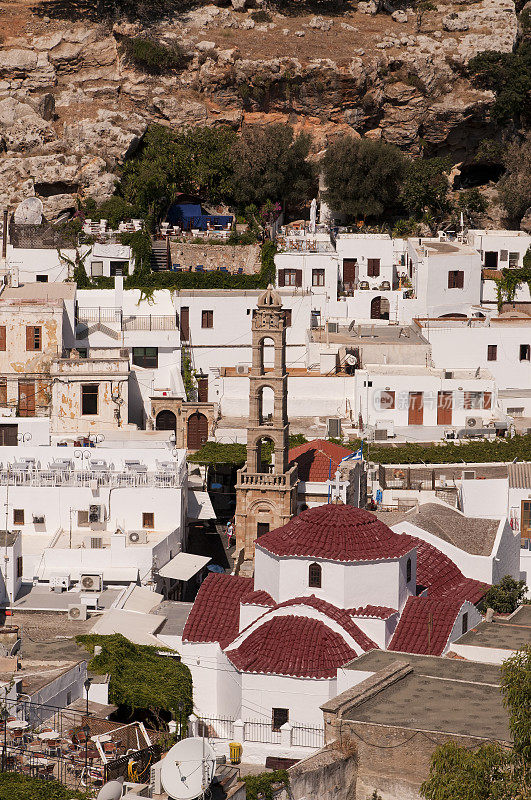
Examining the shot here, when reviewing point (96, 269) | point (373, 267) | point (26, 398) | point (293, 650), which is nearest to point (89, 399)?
point (26, 398)

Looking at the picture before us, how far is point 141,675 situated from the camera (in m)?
35.7

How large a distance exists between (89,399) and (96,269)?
1017cm

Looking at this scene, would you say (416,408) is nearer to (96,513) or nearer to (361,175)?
(361,175)

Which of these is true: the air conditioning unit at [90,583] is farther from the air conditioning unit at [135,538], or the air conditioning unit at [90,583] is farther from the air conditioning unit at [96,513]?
the air conditioning unit at [96,513]

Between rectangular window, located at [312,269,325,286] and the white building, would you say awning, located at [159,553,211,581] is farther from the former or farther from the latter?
rectangular window, located at [312,269,325,286]

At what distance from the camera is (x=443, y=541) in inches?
1709

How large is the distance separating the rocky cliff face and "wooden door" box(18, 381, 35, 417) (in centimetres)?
1523

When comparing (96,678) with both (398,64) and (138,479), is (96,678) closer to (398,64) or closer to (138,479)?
(138,479)

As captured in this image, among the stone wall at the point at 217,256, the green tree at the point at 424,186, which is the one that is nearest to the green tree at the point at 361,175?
the green tree at the point at 424,186

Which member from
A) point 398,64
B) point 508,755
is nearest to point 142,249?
point 398,64

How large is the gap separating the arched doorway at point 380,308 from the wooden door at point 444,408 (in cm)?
937

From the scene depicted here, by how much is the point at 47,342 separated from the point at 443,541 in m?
20.1

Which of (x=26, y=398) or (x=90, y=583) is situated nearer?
(x=90, y=583)

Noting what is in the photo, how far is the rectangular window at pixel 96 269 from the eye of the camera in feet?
214
